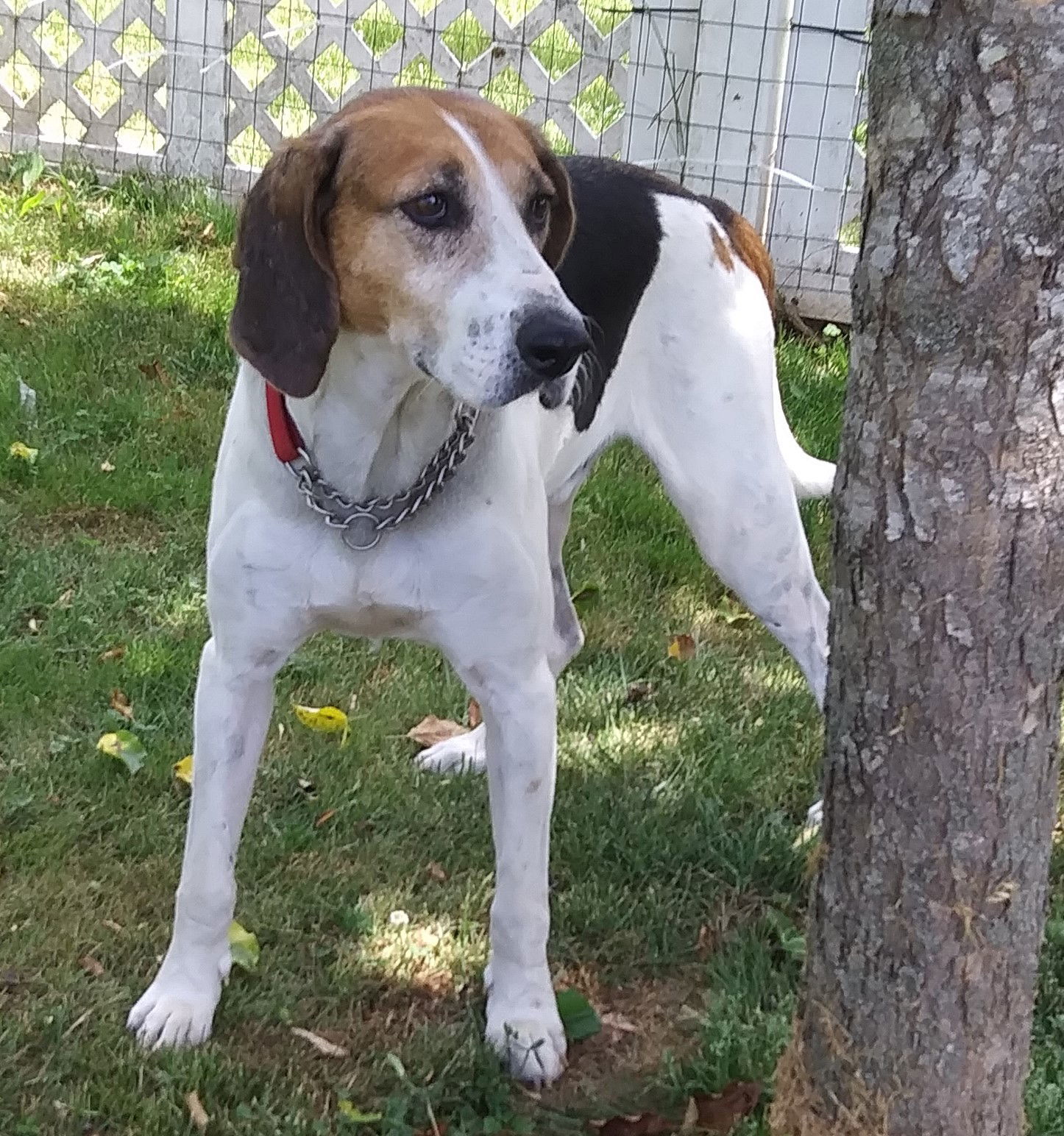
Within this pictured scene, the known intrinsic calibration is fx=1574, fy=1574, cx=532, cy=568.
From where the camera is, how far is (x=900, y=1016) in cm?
240

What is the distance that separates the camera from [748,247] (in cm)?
387

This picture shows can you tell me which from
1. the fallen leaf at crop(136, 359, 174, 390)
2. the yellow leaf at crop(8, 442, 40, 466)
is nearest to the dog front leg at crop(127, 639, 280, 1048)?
the yellow leaf at crop(8, 442, 40, 466)

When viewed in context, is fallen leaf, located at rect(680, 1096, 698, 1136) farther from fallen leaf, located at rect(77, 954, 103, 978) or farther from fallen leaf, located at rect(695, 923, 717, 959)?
fallen leaf, located at rect(77, 954, 103, 978)

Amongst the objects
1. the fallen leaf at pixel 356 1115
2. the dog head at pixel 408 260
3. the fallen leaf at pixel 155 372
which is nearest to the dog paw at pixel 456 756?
the fallen leaf at pixel 356 1115

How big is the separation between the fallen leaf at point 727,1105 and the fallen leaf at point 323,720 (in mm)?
1531

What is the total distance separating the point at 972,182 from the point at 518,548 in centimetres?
114

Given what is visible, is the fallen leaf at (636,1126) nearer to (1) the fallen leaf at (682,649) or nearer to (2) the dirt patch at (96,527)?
(1) the fallen leaf at (682,649)

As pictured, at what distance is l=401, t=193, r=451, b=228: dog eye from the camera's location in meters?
2.53

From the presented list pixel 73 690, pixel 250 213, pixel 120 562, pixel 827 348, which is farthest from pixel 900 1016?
pixel 827 348

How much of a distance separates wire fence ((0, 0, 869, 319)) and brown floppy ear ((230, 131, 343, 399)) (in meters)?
4.24

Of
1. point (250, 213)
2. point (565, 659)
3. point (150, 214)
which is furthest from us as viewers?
point (150, 214)

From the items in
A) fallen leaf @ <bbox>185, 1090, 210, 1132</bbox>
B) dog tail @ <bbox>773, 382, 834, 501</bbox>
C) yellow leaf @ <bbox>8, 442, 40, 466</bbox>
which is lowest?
yellow leaf @ <bbox>8, 442, 40, 466</bbox>

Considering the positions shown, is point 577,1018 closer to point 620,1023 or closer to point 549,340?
→ point 620,1023

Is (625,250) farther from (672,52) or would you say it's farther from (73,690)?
(672,52)
